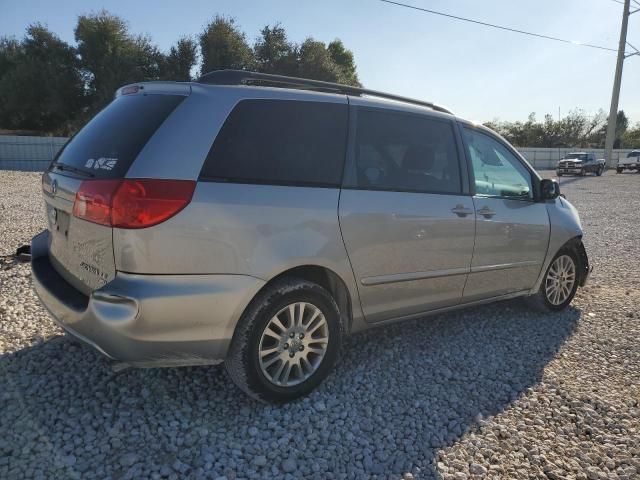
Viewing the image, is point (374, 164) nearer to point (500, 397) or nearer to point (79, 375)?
point (500, 397)

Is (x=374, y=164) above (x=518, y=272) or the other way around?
above

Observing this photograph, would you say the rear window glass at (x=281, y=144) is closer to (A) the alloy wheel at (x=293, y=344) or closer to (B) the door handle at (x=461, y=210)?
(A) the alloy wheel at (x=293, y=344)

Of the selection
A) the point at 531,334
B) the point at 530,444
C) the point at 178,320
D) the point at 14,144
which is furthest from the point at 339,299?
the point at 14,144

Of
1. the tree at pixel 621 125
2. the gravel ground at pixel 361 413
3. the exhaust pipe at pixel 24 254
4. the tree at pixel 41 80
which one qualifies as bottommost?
the gravel ground at pixel 361 413

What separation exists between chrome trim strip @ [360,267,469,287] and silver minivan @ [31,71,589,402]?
0.01 meters

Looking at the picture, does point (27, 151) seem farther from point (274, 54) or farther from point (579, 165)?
point (579, 165)

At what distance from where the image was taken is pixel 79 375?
3.12 metres

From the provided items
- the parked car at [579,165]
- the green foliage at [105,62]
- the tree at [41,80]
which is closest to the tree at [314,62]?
the green foliage at [105,62]

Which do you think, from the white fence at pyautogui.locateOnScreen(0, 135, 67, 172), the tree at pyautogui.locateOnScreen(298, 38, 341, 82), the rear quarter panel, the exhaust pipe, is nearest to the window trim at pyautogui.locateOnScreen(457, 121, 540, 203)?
the rear quarter panel

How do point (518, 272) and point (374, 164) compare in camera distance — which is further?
point (518, 272)

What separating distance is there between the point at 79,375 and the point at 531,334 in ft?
11.6

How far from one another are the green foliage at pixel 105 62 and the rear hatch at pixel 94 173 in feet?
90.1

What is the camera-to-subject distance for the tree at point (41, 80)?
29094 mm

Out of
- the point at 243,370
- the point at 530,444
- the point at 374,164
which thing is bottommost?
the point at 530,444
